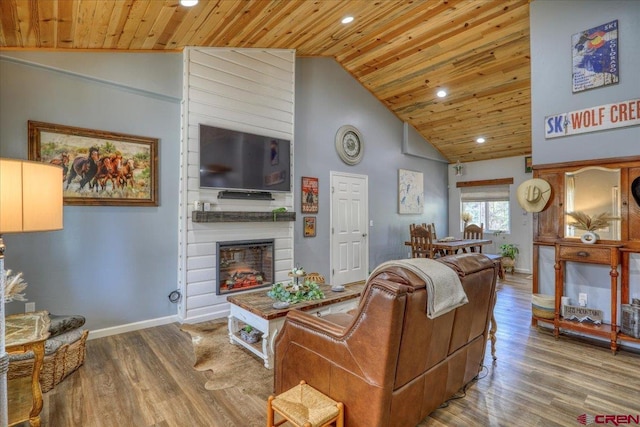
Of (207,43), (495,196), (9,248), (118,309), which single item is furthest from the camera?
(495,196)

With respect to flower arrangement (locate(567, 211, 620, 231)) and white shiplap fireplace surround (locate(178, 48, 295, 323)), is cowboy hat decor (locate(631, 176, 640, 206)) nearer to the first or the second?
flower arrangement (locate(567, 211, 620, 231))

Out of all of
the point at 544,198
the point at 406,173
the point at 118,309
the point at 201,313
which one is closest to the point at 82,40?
the point at 118,309

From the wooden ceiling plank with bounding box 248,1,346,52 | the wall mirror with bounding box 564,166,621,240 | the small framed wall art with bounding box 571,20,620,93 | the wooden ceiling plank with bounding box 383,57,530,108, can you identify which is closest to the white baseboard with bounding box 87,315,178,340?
the wooden ceiling plank with bounding box 248,1,346,52

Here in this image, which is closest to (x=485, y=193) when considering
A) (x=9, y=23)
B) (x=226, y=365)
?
(x=226, y=365)

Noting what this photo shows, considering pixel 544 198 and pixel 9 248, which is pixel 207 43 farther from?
pixel 544 198

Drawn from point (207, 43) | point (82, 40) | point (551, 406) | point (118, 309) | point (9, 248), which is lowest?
point (551, 406)

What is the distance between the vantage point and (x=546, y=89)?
11.5 feet

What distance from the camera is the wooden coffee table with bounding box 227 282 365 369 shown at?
2.63 m

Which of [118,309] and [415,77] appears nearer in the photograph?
[118,309]

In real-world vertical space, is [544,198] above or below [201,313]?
above

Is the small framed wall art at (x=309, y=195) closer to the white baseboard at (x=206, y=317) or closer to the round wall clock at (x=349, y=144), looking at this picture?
the round wall clock at (x=349, y=144)

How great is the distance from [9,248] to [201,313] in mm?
1921

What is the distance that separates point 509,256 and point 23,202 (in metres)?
7.56

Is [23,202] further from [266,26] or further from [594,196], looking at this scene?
[594,196]
